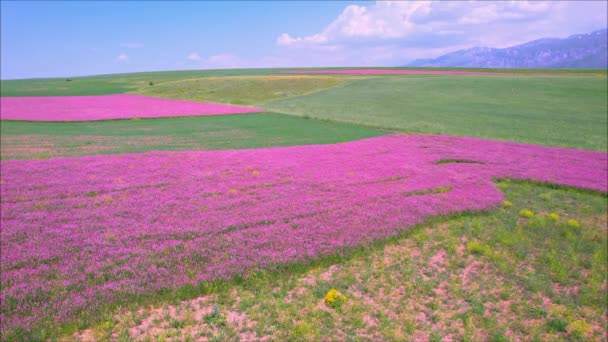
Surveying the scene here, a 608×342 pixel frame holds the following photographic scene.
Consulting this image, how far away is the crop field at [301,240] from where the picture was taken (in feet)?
26.5

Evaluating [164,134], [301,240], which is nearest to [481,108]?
[164,134]

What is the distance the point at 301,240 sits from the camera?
38.1ft

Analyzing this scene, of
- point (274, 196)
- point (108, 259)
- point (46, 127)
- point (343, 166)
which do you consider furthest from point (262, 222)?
point (46, 127)

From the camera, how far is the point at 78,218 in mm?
12648

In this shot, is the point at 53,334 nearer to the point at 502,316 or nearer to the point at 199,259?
the point at 199,259

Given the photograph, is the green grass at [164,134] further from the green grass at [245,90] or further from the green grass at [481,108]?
the green grass at [245,90]

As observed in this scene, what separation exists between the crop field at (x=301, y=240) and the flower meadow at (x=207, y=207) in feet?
0.22

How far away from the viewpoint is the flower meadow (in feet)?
29.9

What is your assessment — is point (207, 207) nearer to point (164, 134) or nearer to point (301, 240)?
point (301, 240)

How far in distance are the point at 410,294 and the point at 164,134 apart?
98.5 feet

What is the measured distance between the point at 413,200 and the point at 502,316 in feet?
24.9

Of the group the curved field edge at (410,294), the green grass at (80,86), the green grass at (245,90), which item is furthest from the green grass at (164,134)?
the green grass at (80,86)

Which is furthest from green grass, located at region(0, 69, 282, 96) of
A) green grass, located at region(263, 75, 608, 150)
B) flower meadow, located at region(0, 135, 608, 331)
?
flower meadow, located at region(0, 135, 608, 331)

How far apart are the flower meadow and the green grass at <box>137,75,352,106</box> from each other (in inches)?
1741
